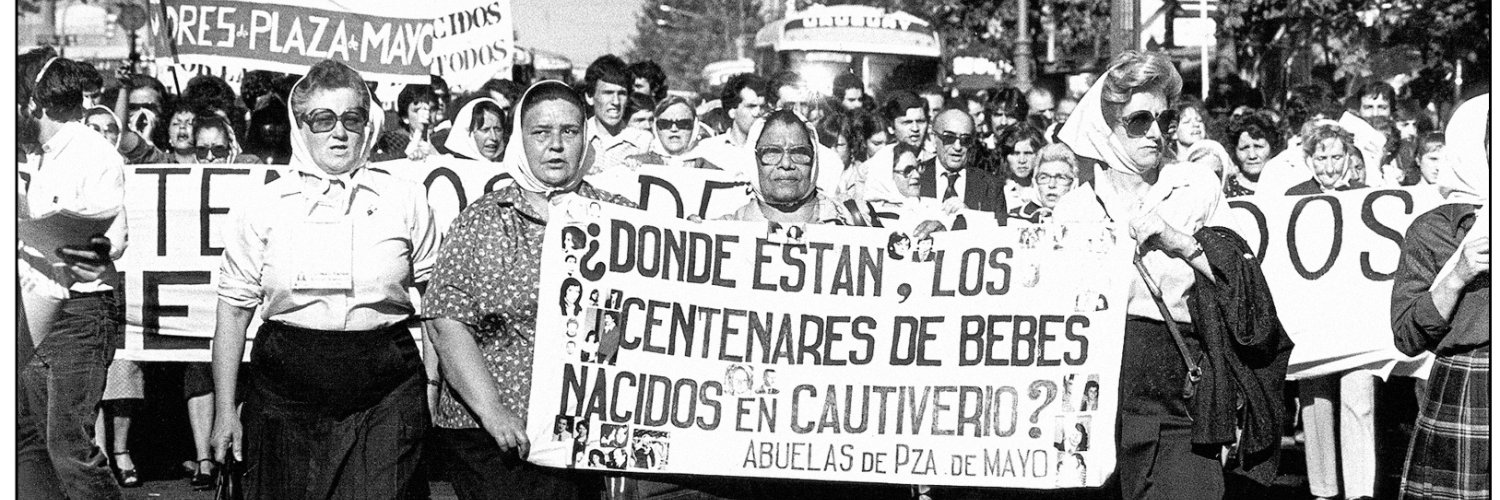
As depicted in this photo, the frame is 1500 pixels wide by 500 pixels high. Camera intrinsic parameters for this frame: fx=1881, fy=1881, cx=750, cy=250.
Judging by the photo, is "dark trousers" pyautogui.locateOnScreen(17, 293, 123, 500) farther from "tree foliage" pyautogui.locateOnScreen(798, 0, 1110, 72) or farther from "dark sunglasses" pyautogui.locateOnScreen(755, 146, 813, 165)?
"tree foliage" pyautogui.locateOnScreen(798, 0, 1110, 72)

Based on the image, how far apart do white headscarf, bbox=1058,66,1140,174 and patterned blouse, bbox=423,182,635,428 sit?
1.77m

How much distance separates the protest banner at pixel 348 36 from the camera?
1004cm

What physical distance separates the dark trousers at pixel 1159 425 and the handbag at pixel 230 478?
2526 millimetres

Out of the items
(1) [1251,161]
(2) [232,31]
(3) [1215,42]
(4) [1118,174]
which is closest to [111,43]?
(3) [1215,42]

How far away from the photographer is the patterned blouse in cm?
485

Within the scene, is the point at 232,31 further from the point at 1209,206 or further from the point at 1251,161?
the point at 1209,206

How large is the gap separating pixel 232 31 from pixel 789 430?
596 centimetres

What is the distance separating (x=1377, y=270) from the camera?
7.25 meters

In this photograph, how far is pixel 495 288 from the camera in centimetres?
489

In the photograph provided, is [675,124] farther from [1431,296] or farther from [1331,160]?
[1431,296]

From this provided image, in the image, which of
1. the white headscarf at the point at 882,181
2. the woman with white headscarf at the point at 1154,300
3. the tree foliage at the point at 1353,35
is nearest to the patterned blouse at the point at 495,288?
the woman with white headscarf at the point at 1154,300

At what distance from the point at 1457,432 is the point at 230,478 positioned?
3.27 metres

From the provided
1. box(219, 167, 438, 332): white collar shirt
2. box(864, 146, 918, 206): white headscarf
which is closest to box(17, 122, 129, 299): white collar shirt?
box(219, 167, 438, 332): white collar shirt

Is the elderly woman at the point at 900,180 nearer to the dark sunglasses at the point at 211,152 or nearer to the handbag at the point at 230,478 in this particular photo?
the dark sunglasses at the point at 211,152
